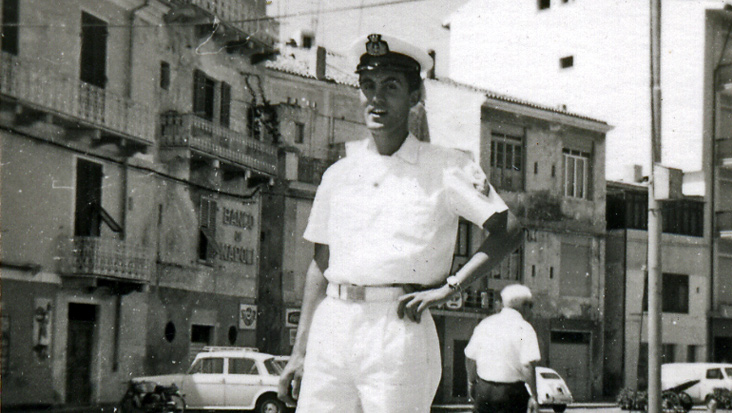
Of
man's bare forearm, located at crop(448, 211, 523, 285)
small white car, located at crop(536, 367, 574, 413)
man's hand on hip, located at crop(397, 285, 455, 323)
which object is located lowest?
small white car, located at crop(536, 367, 574, 413)

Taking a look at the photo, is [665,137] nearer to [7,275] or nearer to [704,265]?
[704,265]

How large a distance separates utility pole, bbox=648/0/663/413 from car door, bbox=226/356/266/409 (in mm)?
7618

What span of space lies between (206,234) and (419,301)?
60.7 ft

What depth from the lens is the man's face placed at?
3.38 metres

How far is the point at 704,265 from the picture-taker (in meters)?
33.8

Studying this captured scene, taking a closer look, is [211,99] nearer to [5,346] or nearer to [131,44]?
[131,44]

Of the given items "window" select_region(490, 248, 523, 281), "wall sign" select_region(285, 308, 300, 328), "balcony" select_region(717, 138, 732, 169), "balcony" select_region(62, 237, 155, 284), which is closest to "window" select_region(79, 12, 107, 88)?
"balcony" select_region(62, 237, 155, 284)

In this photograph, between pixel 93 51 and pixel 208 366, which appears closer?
pixel 208 366

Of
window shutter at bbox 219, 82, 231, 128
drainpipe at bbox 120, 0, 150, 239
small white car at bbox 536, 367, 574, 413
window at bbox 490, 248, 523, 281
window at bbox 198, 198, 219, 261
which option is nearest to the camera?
drainpipe at bbox 120, 0, 150, 239

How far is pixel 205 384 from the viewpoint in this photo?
57.7 feet

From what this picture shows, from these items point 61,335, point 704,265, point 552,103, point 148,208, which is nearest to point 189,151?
point 148,208

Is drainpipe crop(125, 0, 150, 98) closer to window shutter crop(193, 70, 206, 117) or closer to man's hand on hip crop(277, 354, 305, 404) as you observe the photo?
window shutter crop(193, 70, 206, 117)

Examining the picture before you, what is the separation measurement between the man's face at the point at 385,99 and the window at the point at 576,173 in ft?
97.2

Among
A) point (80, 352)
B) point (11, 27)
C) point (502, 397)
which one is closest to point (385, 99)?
point (502, 397)
